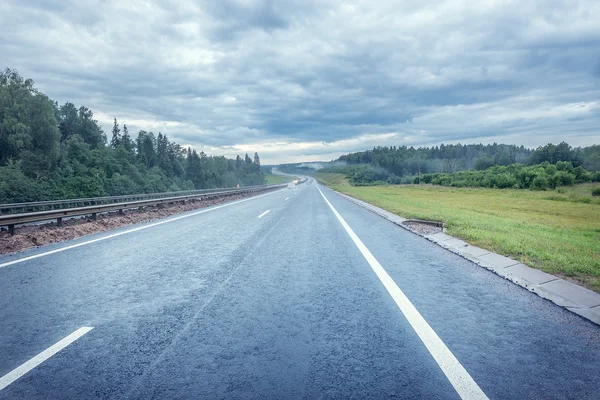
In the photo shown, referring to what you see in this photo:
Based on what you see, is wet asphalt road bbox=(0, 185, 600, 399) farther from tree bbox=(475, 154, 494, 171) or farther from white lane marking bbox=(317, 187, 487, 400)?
tree bbox=(475, 154, 494, 171)

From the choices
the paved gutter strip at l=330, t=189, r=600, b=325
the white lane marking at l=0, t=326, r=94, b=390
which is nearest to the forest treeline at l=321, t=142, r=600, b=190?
the paved gutter strip at l=330, t=189, r=600, b=325

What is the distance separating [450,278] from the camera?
20.3 ft

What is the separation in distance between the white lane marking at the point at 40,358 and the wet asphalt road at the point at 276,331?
7cm

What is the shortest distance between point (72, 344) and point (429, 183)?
10672 centimetres

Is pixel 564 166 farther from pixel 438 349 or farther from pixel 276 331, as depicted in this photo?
pixel 276 331

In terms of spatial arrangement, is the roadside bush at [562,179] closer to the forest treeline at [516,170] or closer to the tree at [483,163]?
the forest treeline at [516,170]

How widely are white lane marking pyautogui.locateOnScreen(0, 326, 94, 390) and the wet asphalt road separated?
75 millimetres

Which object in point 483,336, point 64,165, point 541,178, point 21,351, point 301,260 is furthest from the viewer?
point 64,165


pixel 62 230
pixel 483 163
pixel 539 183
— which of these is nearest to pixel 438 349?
pixel 62 230

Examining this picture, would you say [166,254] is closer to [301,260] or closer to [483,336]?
[301,260]

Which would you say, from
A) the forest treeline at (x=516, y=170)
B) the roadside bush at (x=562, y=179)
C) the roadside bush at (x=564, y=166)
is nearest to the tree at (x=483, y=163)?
the forest treeline at (x=516, y=170)

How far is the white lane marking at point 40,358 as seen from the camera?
9.61ft

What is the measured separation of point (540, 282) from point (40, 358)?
22.8ft

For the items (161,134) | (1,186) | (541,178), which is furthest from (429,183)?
(1,186)
